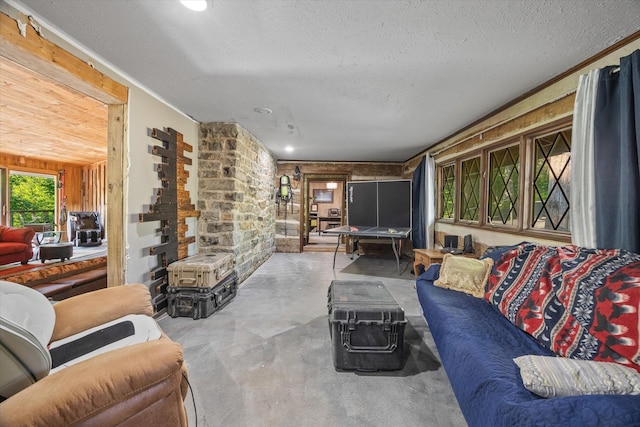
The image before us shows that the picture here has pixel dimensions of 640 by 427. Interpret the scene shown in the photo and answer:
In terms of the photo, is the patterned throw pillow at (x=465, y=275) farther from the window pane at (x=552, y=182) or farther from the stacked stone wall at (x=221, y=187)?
the stacked stone wall at (x=221, y=187)

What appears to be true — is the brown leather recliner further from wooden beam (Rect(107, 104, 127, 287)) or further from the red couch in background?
the red couch in background

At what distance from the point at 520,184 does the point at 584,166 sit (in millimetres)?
845

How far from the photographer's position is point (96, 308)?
145 centimetres

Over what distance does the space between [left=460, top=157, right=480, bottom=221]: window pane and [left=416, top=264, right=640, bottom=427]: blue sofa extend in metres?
1.97

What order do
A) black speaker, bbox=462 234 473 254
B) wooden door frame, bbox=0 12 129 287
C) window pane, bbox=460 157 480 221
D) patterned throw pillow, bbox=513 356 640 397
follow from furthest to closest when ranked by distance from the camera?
window pane, bbox=460 157 480 221, black speaker, bbox=462 234 473 254, wooden door frame, bbox=0 12 129 287, patterned throw pillow, bbox=513 356 640 397

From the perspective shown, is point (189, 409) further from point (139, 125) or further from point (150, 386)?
point (139, 125)

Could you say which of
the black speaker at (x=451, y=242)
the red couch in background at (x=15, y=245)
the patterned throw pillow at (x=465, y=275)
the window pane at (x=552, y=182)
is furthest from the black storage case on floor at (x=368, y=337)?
the red couch in background at (x=15, y=245)

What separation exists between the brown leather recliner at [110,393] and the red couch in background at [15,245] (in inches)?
173

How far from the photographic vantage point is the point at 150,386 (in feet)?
→ 2.92

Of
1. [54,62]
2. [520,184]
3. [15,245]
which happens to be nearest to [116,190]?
[54,62]

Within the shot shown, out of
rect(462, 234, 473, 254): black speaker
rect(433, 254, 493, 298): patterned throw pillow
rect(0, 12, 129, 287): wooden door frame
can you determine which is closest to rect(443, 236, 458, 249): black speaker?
rect(462, 234, 473, 254): black speaker

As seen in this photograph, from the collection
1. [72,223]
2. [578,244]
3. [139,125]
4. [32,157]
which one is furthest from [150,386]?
[32,157]

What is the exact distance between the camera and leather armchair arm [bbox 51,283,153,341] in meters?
1.35

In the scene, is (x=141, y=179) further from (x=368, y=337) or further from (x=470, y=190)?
(x=470, y=190)
